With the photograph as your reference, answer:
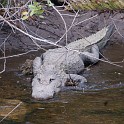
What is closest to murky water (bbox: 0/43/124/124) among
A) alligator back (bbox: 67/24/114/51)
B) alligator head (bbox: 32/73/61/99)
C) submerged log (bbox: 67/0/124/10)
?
alligator head (bbox: 32/73/61/99)

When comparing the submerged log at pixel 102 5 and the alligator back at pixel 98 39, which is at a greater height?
the submerged log at pixel 102 5

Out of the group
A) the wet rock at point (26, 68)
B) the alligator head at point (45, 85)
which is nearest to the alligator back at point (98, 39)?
the wet rock at point (26, 68)

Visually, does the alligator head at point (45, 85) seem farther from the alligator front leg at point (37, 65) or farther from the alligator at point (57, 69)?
the alligator front leg at point (37, 65)

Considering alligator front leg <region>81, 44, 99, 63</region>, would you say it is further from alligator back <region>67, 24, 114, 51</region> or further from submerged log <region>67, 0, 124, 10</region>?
submerged log <region>67, 0, 124, 10</region>

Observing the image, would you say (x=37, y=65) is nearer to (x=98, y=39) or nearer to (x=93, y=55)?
(x=93, y=55)

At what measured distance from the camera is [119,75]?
6.51 meters

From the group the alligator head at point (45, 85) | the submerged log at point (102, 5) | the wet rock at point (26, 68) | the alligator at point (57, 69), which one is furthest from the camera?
the submerged log at point (102, 5)

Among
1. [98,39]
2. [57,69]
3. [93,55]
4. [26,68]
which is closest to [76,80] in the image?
[57,69]

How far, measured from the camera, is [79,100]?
550cm

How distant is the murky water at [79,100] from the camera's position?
4.85 meters

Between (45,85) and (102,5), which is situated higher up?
(102,5)

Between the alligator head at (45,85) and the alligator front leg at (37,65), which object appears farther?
the alligator front leg at (37,65)

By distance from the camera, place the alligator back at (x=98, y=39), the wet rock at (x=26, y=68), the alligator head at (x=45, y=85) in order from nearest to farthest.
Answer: the alligator head at (x=45, y=85) < the wet rock at (x=26, y=68) < the alligator back at (x=98, y=39)

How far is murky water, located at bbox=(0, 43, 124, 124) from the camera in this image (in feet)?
15.9
